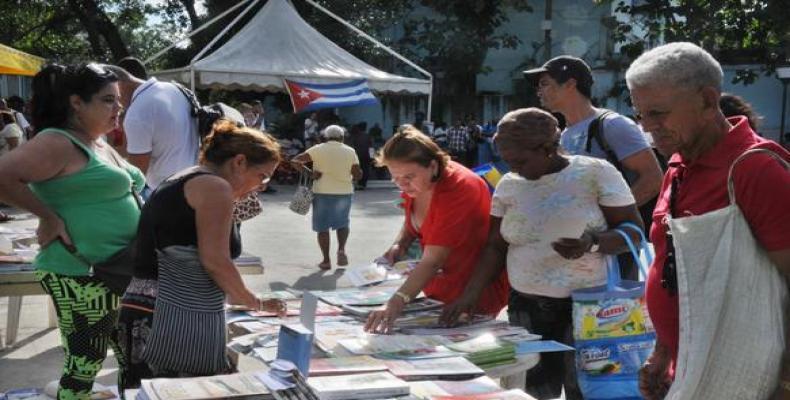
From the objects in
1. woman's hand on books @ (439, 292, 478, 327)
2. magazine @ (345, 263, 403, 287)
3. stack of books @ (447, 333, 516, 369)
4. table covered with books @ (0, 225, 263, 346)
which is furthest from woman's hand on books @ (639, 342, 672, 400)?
table covered with books @ (0, 225, 263, 346)

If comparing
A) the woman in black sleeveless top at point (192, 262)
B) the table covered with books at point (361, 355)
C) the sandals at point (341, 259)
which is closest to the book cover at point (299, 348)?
the table covered with books at point (361, 355)

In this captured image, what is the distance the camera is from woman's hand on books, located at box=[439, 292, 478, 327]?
317cm

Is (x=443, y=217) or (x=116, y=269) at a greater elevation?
(x=443, y=217)

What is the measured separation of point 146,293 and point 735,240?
183 centimetres

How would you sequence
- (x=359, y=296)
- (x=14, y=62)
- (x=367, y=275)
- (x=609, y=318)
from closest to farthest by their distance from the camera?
(x=609, y=318) → (x=359, y=296) → (x=367, y=275) → (x=14, y=62)

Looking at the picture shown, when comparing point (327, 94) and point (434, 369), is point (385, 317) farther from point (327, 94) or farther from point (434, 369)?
point (327, 94)

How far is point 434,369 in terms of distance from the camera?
2.48 m

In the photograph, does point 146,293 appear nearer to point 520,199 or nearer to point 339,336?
point 339,336

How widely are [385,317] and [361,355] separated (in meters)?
0.44

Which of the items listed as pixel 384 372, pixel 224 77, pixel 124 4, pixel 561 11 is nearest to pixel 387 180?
pixel 224 77

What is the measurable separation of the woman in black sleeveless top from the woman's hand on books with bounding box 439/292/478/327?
0.75 meters

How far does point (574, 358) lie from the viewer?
329 cm

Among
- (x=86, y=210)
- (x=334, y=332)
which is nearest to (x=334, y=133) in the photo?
(x=86, y=210)

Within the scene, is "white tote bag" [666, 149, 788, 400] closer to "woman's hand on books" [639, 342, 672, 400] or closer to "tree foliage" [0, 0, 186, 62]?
"woman's hand on books" [639, 342, 672, 400]
